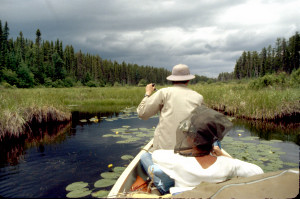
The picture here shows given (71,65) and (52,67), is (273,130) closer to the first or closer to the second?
(52,67)

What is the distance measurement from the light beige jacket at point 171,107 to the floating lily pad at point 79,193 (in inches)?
62.6

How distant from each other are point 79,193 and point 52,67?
52.2 m

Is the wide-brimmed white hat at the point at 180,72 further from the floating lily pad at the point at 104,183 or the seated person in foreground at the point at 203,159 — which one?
the floating lily pad at the point at 104,183

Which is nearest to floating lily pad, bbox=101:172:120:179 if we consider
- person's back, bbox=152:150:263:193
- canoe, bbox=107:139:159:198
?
canoe, bbox=107:139:159:198

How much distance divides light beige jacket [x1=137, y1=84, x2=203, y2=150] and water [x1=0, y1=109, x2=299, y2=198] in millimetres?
1794

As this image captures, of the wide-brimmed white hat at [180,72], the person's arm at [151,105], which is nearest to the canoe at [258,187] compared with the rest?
the person's arm at [151,105]

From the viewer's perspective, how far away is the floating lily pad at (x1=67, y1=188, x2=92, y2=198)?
3408mm

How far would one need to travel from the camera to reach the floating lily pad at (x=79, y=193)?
3.41 meters

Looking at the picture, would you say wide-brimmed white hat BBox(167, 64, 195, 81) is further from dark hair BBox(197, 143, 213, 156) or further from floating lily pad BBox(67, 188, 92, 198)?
floating lily pad BBox(67, 188, 92, 198)

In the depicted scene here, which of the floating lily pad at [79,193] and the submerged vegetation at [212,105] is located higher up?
the submerged vegetation at [212,105]

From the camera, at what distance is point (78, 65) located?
65.1 metres

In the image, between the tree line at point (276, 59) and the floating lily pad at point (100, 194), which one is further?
the tree line at point (276, 59)

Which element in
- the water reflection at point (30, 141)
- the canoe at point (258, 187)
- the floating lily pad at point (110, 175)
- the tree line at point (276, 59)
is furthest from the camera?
the tree line at point (276, 59)

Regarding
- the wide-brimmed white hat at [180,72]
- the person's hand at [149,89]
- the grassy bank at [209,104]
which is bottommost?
the grassy bank at [209,104]
